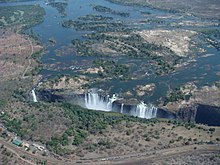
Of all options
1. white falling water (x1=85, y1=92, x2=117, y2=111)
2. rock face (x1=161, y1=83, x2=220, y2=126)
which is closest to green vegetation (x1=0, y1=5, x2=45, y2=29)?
white falling water (x1=85, y1=92, x2=117, y2=111)

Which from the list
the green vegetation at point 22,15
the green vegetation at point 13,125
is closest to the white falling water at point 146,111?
the green vegetation at point 13,125

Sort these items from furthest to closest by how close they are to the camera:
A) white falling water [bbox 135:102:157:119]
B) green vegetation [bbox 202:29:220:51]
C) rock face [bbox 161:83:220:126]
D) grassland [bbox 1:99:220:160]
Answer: green vegetation [bbox 202:29:220:51] < white falling water [bbox 135:102:157:119] < rock face [bbox 161:83:220:126] < grassland [bbox 1:99:220:160]

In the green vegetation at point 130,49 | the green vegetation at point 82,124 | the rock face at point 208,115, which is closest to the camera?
the green vegetation at point 82,124

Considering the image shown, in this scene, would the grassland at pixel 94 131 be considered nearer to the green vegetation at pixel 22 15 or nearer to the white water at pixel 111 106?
the white water at pixel 111 106

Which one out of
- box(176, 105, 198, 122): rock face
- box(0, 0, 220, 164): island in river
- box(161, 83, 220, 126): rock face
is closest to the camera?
box(0, 0, 220, 164): island in river

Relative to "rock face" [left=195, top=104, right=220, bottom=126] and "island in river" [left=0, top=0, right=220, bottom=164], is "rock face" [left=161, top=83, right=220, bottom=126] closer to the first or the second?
"rock face" [left=195, top=104, right=220, bottom=126]

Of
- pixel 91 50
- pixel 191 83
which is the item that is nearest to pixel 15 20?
pixel 91 50

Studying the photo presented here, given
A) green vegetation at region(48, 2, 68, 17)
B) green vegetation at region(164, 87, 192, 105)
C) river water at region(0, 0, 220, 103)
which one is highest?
green vegetation at region(48, 2, 68, 17)
